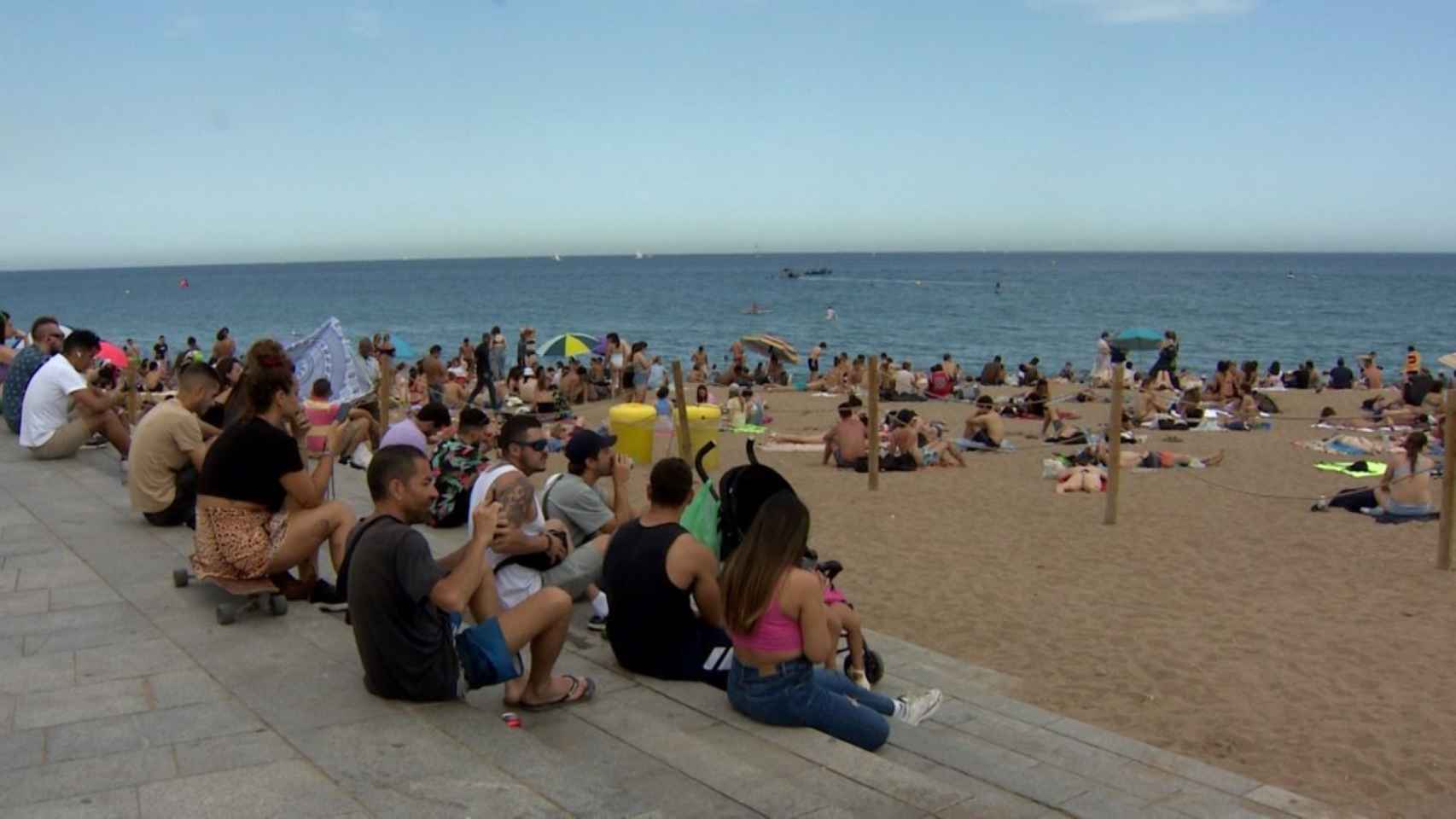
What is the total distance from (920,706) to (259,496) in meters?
3.44

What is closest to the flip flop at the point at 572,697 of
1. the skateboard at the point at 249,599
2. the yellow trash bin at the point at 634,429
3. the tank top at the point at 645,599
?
the tank top at the point at 645,599

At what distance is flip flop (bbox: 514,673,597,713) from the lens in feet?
15.8

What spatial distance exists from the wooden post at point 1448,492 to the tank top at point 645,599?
23.2ft

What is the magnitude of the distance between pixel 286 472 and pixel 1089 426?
15.4m

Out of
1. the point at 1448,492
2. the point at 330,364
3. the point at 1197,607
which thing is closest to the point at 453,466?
the point at 330,364

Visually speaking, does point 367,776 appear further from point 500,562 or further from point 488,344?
point 488,344

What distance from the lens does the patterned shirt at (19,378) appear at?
11.2m

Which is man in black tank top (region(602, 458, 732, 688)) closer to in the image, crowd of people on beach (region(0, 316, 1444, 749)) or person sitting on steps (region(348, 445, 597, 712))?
crowd of people on beach (region(0, 316, 1444, 749))

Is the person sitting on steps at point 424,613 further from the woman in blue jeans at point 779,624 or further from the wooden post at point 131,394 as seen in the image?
the wooden post at point 131,394

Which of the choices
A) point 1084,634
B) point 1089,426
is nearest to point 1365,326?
point 1089,426

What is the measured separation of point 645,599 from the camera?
5172mm

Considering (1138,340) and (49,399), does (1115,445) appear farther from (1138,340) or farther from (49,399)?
(1138,340)

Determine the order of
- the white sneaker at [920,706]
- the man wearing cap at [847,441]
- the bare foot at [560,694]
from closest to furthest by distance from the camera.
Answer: the bare foot at [560,694] → the white sneaker at [920,706] → the man wearing cap at [847,441]

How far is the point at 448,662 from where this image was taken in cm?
459
